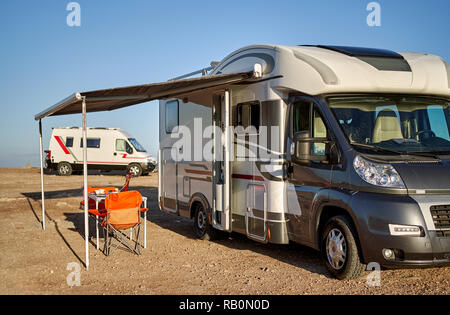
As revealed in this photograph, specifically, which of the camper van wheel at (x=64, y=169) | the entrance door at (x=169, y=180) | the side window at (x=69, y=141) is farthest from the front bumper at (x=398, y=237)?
the camper van wheel at (x=64, y=169)

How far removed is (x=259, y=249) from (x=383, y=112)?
10.1ft

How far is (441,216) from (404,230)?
0.42 meters

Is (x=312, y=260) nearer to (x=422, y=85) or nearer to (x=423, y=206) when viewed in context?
(x=423, y=206)

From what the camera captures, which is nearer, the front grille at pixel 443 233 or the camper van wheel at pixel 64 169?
the front grille at pixel 443 233

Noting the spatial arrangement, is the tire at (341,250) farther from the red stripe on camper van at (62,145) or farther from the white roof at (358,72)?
the red stripe on camper van at (62,145)

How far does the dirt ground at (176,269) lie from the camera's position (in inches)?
222

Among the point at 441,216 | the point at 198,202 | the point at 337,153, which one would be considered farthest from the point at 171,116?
the point at 441,216

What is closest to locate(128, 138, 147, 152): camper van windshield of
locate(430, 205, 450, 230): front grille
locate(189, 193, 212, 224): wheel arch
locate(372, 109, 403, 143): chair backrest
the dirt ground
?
the dirt ground

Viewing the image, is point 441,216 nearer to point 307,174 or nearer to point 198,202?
point 307,174

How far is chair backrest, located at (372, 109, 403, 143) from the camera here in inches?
232

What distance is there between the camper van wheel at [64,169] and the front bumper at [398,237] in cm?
2129

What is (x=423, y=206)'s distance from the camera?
505 cm

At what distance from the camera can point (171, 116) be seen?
971 centimetres

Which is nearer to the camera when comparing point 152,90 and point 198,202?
point 152,90
